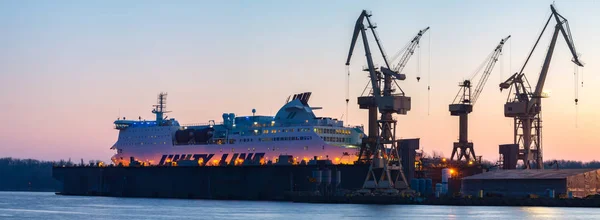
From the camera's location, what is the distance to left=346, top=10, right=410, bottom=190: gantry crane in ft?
328

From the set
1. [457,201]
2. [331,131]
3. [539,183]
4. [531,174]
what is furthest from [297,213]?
[331,131]

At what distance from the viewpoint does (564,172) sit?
93125 millimetres

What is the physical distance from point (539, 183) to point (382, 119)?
16917 mm

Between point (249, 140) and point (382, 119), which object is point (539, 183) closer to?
point (382, 119)

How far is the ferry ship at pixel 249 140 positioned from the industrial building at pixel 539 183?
64.5ft

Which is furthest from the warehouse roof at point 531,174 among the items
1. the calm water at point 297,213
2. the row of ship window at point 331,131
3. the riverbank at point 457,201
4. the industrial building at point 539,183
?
the row of ship window at point 331,131

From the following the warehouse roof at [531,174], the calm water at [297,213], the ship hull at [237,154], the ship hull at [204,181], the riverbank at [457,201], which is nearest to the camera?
the calm water at [297,213]

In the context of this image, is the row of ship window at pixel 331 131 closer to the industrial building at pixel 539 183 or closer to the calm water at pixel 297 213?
the calm water at pixel 297 213

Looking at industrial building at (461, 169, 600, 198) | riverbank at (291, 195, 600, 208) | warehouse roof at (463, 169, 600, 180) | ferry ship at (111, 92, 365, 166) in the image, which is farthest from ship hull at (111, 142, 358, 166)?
industrial building at (461, 169, 600, 198)

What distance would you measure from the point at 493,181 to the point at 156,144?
50.0 metres

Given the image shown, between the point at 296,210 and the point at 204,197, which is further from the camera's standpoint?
the point at 204,197

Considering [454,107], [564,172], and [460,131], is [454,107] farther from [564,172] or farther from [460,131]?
[564,172]

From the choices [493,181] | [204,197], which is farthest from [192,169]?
[493,181]

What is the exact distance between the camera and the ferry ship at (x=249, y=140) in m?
113
